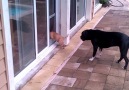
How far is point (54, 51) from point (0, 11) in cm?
198

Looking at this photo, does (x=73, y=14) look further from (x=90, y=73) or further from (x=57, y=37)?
(x=90, y=73)

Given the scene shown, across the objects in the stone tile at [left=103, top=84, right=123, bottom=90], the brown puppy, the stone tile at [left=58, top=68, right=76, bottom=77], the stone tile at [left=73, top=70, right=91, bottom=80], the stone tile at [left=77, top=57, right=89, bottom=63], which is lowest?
the stone tile at [left=103, top=84, right=123, bottom=90]

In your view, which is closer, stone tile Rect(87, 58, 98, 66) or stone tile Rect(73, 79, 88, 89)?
stone tile Rect(73, 79, 88, 89)

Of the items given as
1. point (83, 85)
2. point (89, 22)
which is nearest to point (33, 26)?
point (83, 85)

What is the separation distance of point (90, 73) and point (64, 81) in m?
0.45

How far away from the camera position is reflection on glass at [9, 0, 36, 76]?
110 inches

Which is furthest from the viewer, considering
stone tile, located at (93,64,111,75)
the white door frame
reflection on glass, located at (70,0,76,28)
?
reflection on glass, located at (70,0,76,28)

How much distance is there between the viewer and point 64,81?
311cm

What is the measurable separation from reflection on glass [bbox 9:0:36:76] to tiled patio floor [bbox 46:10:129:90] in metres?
0.50

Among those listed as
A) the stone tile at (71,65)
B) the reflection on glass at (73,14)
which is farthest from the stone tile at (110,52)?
the reflection on glass at (73,14)

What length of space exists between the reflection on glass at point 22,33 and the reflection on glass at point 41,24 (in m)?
0.24

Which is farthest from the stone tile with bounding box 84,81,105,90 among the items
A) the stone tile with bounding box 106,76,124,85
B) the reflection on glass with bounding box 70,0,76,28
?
the reflection on glass with bounding box 70,0,76,28

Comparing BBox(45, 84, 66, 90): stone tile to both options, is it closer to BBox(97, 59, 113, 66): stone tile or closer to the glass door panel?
BBox(97, 59, 113, 66): stone tile

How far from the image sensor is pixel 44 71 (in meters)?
3.37
